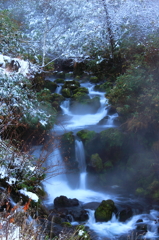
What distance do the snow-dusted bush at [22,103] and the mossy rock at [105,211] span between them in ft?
10.2

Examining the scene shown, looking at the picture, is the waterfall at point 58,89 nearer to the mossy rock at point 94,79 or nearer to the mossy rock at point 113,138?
the mossy rock at point 94,79

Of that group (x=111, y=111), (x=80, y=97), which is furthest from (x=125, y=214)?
(x=80, y=97)

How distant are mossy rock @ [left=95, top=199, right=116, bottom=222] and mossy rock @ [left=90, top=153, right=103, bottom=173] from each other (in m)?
2.07

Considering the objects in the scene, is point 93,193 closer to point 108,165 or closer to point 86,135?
point 108,165

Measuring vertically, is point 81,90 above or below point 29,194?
above

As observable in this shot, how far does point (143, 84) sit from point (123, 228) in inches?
198

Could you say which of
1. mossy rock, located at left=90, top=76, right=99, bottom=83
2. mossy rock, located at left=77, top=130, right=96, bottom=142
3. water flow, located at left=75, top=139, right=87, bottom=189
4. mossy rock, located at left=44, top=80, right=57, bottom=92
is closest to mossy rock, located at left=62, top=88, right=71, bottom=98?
mossy rock, located at left=44, top=80, right=57, bottom=92

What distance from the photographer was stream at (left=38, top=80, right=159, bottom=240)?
20.1 ft

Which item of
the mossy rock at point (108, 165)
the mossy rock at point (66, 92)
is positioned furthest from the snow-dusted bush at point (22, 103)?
the mossy rock at point (66, 92)

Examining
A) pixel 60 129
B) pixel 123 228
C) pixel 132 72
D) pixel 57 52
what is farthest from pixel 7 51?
pixel 57 52

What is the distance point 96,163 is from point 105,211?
243 cm

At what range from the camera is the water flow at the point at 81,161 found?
853 cm

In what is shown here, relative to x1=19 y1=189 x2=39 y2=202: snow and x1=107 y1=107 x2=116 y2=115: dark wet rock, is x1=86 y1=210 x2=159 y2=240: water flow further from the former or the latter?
x1=107 y1=107 x2=116 y2=115: dark wet rock

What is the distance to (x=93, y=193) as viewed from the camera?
7984mm
